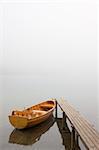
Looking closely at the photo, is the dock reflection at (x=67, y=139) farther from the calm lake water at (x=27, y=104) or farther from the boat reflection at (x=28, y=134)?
the boat reflection at (x=28, y=134)

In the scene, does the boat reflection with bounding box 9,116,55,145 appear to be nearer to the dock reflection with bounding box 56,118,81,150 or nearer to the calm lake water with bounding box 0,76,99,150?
the calm lake water with bounding box 0,76,99,150

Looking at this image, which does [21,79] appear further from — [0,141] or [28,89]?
[0,141]

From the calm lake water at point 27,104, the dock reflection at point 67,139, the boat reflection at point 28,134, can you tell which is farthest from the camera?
the boat reflection at point 28,134

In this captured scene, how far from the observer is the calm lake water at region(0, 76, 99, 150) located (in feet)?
12.1

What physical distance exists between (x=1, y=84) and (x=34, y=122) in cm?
827

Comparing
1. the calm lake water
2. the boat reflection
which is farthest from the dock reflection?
the boat reflection

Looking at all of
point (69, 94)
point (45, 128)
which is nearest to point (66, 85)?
point (69, 94)

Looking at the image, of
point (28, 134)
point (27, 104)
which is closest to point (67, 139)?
point (28, 134)

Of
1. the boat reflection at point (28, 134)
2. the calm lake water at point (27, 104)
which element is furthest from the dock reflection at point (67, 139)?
the boat reflection at point (28, 134)

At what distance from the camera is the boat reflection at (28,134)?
3873 mm

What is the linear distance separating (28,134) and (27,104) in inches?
194

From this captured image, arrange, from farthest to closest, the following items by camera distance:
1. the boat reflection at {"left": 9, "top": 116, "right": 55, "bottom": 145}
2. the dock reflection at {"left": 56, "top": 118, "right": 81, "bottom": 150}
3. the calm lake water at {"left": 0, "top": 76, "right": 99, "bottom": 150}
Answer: the boat reflection at {"left": 9, "top": 116, "right": 55, "bottom": 145} < the calm lake water at {"left": 0, "top": 76, "right": 99, "bottom": 150} < the dock reflection at {"left": 56, "top": 118, "right": 81, "bottom": 150}

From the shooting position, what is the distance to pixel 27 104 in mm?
9195

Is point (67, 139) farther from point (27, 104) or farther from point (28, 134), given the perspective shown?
point (27, 104)
